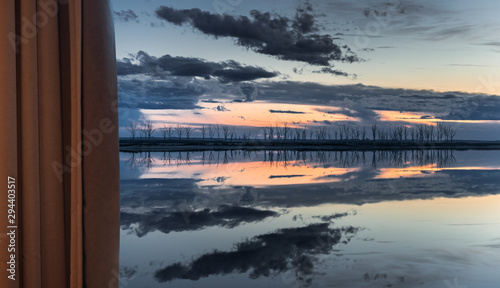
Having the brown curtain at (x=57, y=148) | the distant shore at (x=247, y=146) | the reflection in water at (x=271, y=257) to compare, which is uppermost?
the brown curtain at (x=57, y=148)

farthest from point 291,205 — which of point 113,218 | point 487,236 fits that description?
point 113,218

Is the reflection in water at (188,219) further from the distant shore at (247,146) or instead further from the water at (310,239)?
the distant shore at (247,146)

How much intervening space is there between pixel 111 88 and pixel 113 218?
409mm

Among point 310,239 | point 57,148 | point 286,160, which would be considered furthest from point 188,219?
point 286,160

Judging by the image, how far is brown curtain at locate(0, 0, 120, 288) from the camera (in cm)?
130

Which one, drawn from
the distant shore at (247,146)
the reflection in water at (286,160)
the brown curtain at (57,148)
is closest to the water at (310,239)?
the brown curtain at (57,148)

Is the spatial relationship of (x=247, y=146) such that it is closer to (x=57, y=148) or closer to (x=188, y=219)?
(x=188, y=219)

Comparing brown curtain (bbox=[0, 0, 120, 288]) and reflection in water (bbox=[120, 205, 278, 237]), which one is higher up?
brown curtain (bbox=[0, 0, 120, 288])

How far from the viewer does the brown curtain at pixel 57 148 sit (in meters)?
1.30

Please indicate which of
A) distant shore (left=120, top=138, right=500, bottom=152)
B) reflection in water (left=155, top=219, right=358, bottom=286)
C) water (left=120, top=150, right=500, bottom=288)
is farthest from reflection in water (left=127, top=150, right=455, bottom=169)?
distant shore (left=120, top=138, right=500, bottom=152)

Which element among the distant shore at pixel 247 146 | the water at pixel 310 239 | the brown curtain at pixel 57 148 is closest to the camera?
the brown curtain at pixel 57 148

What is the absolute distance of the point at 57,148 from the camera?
139cm

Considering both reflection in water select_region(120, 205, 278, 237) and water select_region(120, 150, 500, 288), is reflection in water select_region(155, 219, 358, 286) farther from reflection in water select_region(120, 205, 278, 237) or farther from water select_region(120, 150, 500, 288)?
reflection in water select_region(120, 205, 278, 237)

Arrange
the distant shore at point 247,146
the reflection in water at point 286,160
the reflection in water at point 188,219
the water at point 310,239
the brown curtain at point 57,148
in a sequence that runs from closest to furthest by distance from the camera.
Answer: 1. the brown curtain at point 57,148
2. the water at point 310,239
3. the reflection in water at point 188,219
4. the reflection in water at point 286,160
5. the distant shore at point 247,146
